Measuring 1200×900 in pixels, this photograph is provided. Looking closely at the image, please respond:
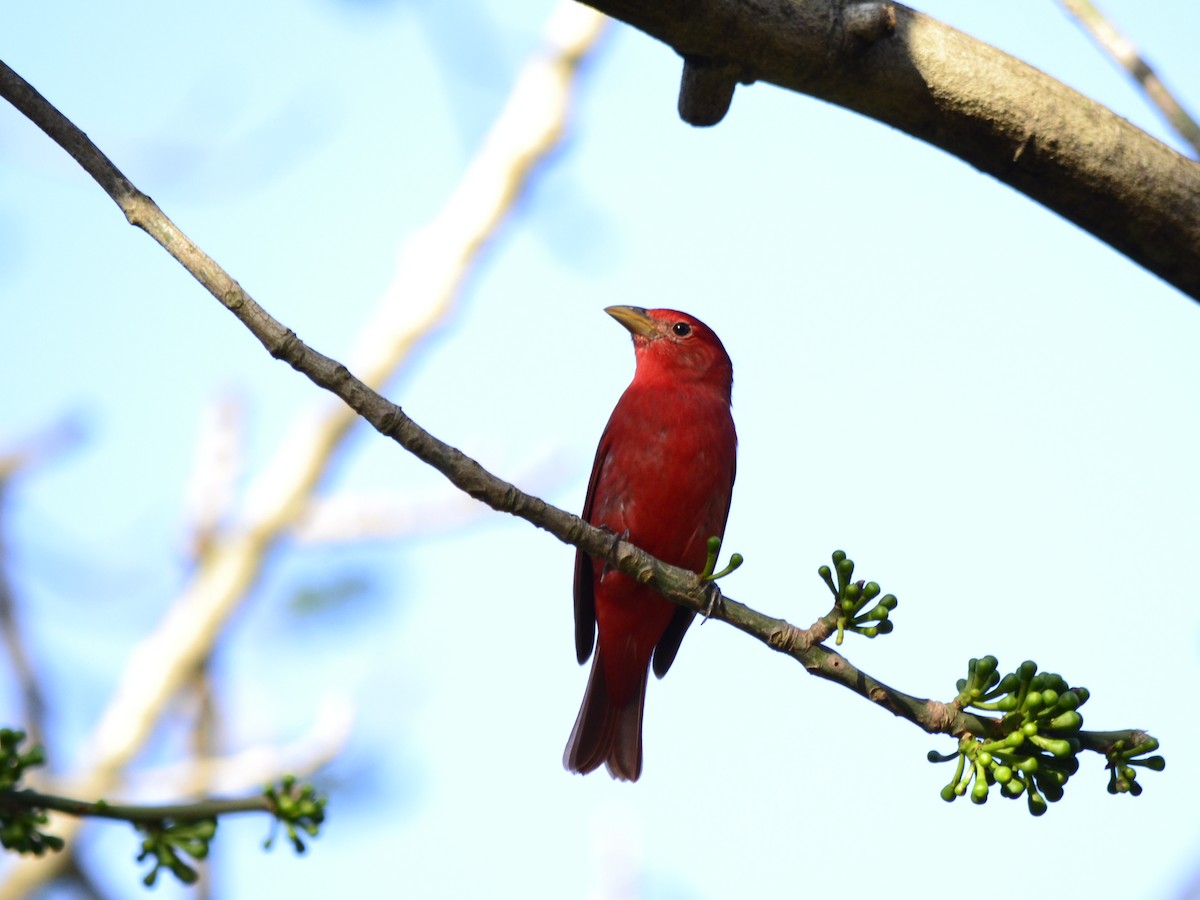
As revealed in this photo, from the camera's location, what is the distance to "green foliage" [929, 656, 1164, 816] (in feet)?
8.49

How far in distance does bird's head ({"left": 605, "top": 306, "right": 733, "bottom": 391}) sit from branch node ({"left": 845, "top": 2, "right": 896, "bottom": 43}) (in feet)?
9.83

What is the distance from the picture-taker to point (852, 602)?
9.16 feet

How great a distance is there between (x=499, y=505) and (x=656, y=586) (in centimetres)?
51

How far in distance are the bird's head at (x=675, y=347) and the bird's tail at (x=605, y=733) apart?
1253mm

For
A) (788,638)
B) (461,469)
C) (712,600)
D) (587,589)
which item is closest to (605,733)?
(587,589)

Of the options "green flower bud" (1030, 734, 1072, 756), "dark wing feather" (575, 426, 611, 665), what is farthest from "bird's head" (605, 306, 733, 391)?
"green flower bud" (1030, 734, 1072, 756)

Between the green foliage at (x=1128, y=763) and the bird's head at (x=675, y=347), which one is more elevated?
the bird's head at (x=675, y=347)

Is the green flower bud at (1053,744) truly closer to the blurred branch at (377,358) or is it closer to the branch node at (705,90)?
the branch node at (705,90)

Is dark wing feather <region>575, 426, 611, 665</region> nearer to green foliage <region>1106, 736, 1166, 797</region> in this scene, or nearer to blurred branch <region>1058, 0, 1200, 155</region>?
blurred branch <region>1058, 0, 1200, 155</region>

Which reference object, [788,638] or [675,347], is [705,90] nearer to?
[788,638]

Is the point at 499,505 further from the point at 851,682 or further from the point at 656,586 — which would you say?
the point at 851,682

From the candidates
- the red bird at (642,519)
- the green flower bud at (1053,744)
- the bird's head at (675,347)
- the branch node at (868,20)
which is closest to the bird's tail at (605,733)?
the red bird at (642,519)

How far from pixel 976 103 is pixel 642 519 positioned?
241 cm

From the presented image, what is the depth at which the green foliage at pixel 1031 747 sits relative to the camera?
259 cm
